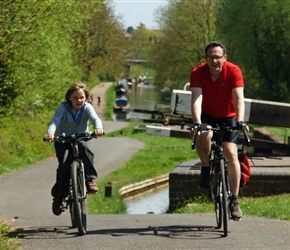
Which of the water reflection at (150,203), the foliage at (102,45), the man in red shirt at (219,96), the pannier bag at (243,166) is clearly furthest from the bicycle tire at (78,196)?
the foliage at (102,45)

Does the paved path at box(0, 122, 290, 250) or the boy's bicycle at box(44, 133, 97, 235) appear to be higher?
the boy's bicycle at box(44, 133, 97, 235)

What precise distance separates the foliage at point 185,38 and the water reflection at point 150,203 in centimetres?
3894

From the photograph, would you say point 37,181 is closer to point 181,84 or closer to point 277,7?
point 277,7

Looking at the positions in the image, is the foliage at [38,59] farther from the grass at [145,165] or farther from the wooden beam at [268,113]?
the wooden beam at [268,113]

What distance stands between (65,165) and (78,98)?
0.73m

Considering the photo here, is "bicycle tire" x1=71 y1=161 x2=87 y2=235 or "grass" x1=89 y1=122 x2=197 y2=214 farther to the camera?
"grass" x1=89 y1=122 x2=197 y2=214

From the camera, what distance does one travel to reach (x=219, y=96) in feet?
29.0

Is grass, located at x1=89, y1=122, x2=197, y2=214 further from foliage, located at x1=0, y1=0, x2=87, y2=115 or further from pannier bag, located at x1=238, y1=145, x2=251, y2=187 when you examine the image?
pannier bag, located at x1=238, y1=145, x2=251, y2=187

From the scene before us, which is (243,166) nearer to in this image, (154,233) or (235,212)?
(235,212)

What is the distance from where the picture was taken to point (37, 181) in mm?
23281

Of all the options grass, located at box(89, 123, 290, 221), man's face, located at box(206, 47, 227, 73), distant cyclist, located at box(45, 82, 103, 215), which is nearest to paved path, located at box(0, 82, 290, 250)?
distant cyclist, located at box(45, 82, 103, 215)

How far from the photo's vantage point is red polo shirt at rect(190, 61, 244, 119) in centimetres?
880

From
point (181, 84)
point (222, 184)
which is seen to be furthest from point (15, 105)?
point (181, 84)

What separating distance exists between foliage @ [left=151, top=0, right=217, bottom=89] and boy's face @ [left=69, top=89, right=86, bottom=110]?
54383mm
